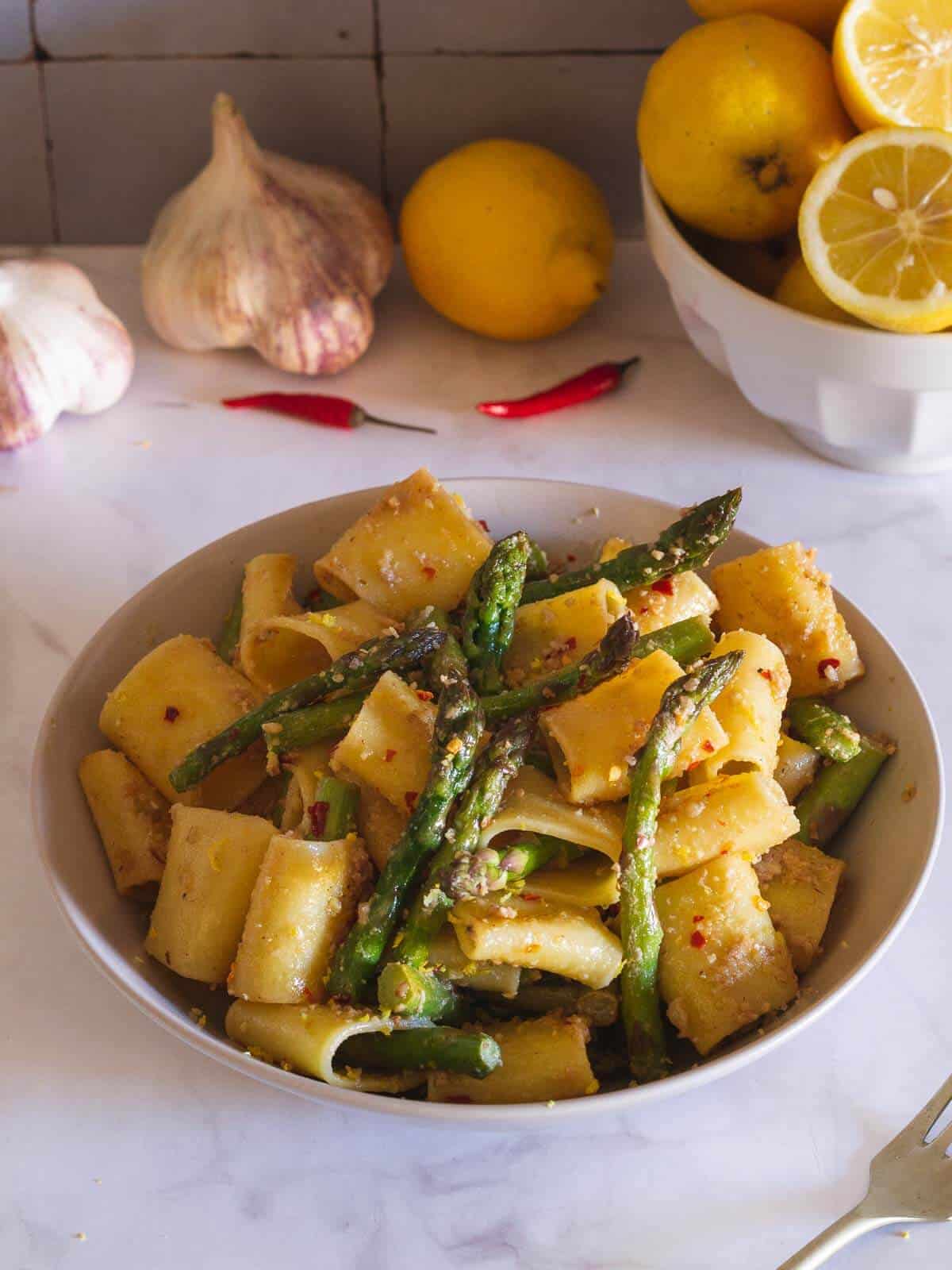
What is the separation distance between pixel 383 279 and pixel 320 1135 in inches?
57.5

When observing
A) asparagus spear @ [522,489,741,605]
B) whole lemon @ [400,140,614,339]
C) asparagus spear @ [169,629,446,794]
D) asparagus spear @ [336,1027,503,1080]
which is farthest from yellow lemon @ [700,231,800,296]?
asparagus spear @ [336,1027,503,1080]

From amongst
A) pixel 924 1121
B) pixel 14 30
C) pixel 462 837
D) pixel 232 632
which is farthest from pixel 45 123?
pixel 924 1121

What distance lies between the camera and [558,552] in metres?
1.71

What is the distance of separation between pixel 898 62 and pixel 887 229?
0.28 meters

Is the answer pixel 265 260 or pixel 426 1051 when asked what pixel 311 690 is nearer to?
pixel 426 1051

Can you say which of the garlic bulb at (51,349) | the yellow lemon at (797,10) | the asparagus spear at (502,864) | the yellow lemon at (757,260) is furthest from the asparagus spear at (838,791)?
the garlic bulb at (51,349)

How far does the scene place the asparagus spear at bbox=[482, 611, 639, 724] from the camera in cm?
136

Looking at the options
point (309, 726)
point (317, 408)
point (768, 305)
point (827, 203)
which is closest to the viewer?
point (309, 726)

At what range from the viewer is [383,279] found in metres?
2.31

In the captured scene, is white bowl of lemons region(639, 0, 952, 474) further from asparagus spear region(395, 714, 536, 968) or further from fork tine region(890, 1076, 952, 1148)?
fork tine region(890, 1076, 952, 1148)

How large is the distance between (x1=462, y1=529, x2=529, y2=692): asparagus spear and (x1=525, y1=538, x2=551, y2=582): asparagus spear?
0.44 feet

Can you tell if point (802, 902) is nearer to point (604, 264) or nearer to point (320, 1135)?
point (320, 1135)

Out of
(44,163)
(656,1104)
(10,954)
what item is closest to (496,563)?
(656,1104)

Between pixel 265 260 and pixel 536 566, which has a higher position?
pixel 265 260
